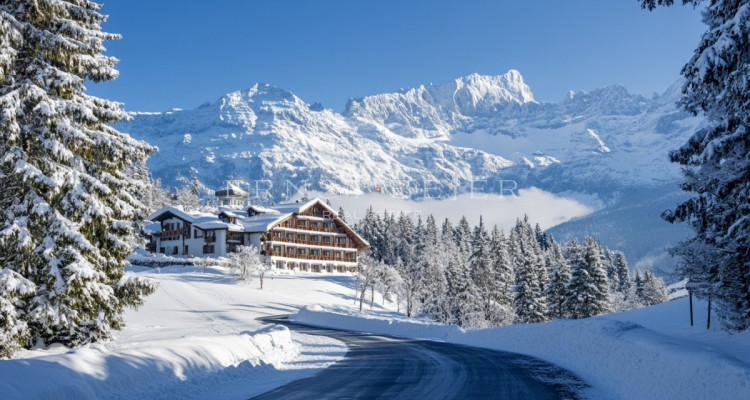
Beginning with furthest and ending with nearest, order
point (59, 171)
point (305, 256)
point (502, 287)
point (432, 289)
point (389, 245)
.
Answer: point (389, 245), point (305, 256), point (432, 289), point (502, 287), point (59, 171)

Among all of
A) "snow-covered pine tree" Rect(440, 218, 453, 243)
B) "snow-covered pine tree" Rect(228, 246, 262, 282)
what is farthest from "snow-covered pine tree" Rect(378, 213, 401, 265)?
"snow-covered pine tree" Rect(228, 246, 262, 282)

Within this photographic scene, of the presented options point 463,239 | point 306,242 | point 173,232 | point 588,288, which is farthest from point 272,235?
point 463,239

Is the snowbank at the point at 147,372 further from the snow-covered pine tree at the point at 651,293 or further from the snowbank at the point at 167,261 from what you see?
the snow-covered pine tree at the point at 651,293

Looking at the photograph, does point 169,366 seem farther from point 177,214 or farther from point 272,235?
point 177,214

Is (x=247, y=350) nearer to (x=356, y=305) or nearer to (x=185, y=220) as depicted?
(x=356, y=305)

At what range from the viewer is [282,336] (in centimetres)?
2461

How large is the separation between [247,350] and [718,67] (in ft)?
52.3

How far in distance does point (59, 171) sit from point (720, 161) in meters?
20.2

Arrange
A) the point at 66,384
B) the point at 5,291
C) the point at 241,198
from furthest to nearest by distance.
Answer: the point at 241,198 < the point at 5,291 < the point at 66,384

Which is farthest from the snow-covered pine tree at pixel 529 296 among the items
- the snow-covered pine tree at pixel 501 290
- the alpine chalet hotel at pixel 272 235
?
the alpine chalet hotel at pixel 272 235

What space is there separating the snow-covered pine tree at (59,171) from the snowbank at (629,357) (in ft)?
53.2

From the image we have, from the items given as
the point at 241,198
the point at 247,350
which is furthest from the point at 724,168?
the point at 241,198

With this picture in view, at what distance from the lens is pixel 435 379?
17.1m

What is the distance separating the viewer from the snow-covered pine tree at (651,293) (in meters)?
98.3
